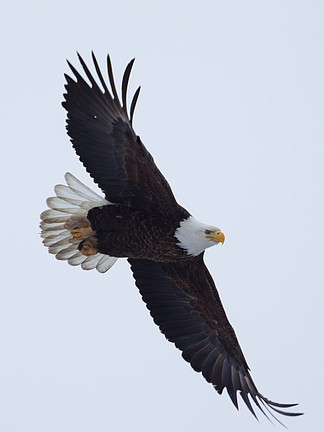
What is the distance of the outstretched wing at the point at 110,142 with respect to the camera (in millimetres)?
8320

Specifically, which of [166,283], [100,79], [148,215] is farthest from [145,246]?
[100,79]

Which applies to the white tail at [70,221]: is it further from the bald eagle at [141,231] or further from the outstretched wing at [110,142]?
the outstretched wing at [110,142]

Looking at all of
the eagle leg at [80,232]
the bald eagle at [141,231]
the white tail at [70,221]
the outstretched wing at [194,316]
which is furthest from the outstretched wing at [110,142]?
the outstretched wing at [194,316]

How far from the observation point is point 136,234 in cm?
843

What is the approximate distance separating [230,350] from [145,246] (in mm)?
1663

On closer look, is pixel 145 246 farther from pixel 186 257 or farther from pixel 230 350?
pixel 230 350

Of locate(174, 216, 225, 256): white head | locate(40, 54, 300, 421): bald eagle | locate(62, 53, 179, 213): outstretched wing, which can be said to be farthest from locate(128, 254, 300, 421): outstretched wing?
A: locate(62, 53, 179, 213): outstretched wing

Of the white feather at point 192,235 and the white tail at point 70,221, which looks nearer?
the white feather at point 192,235

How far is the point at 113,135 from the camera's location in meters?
8.37

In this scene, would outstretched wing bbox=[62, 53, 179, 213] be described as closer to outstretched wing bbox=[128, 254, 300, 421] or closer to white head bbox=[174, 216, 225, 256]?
white head bbox=[174, 216, 225, 256]

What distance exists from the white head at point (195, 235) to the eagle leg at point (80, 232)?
37.9 inches

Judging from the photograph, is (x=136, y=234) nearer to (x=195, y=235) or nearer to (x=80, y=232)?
(x=195, y=235)

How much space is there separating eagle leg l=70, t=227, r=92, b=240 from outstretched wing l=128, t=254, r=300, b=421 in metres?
0.67

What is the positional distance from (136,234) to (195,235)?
0.55 m
